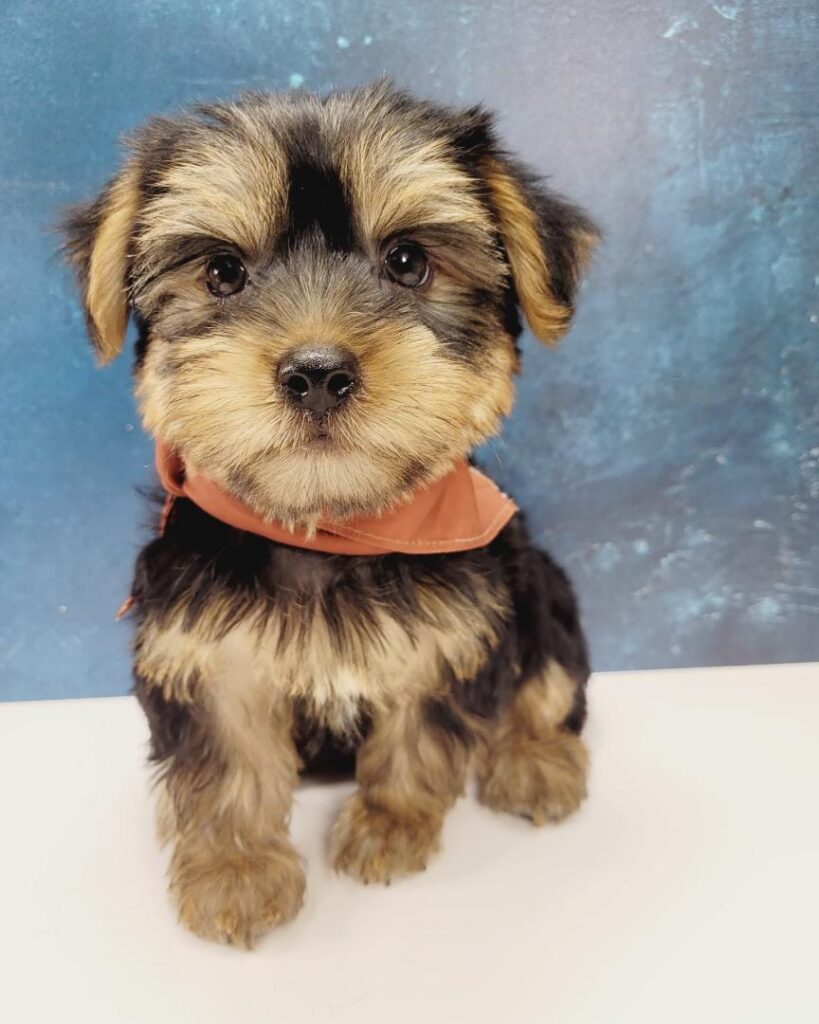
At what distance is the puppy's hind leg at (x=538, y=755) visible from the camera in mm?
2145

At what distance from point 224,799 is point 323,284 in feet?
3.13

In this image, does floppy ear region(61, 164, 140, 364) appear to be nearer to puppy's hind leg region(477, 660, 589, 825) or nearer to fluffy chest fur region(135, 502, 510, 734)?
fluffy chest fur region(135, 502, 510, 734)

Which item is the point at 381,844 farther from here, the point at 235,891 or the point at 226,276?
the point at 226,276

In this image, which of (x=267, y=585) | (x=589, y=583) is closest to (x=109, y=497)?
(x=267, y=585)

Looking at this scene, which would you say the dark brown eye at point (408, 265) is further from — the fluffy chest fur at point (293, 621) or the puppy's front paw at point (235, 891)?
the puppy's front paw at point (235, 891)

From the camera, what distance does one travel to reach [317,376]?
145cm

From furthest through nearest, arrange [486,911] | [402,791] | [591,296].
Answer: [591,296]
[402,791]
[486,911]

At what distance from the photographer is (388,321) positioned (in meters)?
1.59

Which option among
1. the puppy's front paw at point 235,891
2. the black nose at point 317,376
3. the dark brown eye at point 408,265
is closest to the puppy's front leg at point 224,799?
the puppy's front paw at point 235,891

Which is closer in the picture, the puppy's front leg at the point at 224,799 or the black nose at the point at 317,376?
the black nose at the point at 317,376

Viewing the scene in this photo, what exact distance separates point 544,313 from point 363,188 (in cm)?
41

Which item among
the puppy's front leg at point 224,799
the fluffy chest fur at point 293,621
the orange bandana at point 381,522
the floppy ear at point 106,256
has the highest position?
the floppy ear at point 106,256

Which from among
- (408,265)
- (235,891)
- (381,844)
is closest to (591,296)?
(408,265)

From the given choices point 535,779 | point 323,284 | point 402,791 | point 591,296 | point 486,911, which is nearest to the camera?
point 323,284
